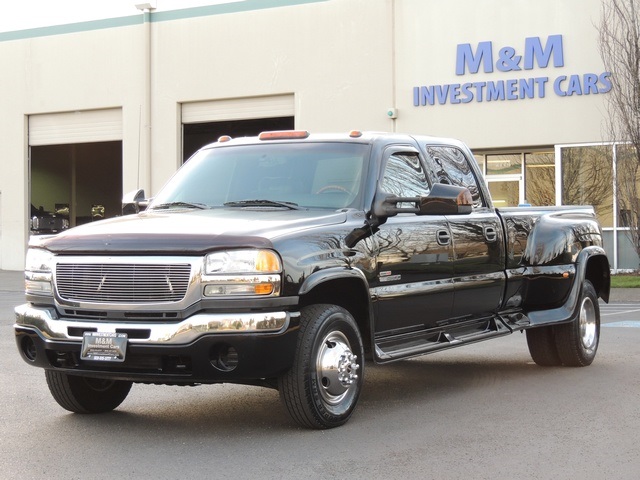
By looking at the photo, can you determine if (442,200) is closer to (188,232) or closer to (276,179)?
(276,179)

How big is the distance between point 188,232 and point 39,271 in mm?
1164

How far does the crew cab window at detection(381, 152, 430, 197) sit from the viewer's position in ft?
26.5

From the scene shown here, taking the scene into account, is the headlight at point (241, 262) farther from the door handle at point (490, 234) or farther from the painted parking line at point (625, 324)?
the painted parking line at point (625, 324)

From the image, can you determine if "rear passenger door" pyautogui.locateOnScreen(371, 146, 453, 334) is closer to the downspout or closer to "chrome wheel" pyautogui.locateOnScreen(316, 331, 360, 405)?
"chrome wheel" pyautogui.locateOnScreen(316, 331, 360, 405)

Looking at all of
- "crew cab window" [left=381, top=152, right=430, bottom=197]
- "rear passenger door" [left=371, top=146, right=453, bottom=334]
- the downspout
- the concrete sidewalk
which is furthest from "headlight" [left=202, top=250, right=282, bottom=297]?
the downspout

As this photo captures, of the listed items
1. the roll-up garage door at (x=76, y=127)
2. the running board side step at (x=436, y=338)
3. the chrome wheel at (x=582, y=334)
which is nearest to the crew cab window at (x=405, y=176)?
the running board side step at (x=436, y=338)

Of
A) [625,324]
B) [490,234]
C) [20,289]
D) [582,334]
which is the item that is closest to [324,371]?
[490,234]

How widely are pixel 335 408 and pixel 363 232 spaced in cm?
123

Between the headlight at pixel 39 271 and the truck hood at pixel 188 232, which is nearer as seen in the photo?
the truck hood at pixel 188 232

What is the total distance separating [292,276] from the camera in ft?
21.7

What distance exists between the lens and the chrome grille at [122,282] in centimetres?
652

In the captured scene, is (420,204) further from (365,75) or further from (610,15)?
(365,75)

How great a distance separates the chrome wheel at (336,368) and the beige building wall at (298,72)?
20084 mm

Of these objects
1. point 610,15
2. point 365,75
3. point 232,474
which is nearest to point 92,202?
point 365,75
